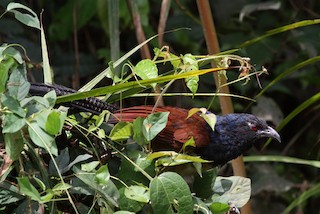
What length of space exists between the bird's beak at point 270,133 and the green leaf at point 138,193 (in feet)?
3.63

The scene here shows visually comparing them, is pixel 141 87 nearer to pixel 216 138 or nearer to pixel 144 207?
pixel 144 207

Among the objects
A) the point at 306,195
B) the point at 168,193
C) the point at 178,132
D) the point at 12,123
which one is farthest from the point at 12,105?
the point at 306,195

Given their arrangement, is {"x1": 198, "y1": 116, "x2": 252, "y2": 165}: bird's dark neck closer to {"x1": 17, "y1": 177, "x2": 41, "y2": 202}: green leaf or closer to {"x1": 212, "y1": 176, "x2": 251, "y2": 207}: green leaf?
{"x1": 212, "y1": 176, "x2": 251, "y2": 207}: green leaf

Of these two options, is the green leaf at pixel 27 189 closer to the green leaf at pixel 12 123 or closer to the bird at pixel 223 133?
the green leaf at pixel 12 123

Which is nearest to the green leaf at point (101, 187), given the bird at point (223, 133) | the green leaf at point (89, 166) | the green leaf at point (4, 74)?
the green leaf at point (89, 166)

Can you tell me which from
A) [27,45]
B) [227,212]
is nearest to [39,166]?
[227,212]

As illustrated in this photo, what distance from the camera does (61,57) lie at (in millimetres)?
4000

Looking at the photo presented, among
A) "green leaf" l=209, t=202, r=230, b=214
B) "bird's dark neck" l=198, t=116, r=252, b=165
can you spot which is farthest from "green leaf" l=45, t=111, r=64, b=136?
"bird's dark neck" l=198, t=116, r=252, b=165

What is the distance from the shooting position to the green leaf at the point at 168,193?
1.67m

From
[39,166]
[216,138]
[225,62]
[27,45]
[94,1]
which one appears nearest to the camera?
[39,166]

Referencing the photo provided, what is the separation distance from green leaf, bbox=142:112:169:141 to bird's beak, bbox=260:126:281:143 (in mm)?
1072

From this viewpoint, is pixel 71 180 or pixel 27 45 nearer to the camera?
pixel 71 180

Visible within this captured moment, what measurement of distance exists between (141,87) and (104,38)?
8.28 ft

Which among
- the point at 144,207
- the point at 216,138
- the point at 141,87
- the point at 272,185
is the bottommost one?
the point at 272,185
